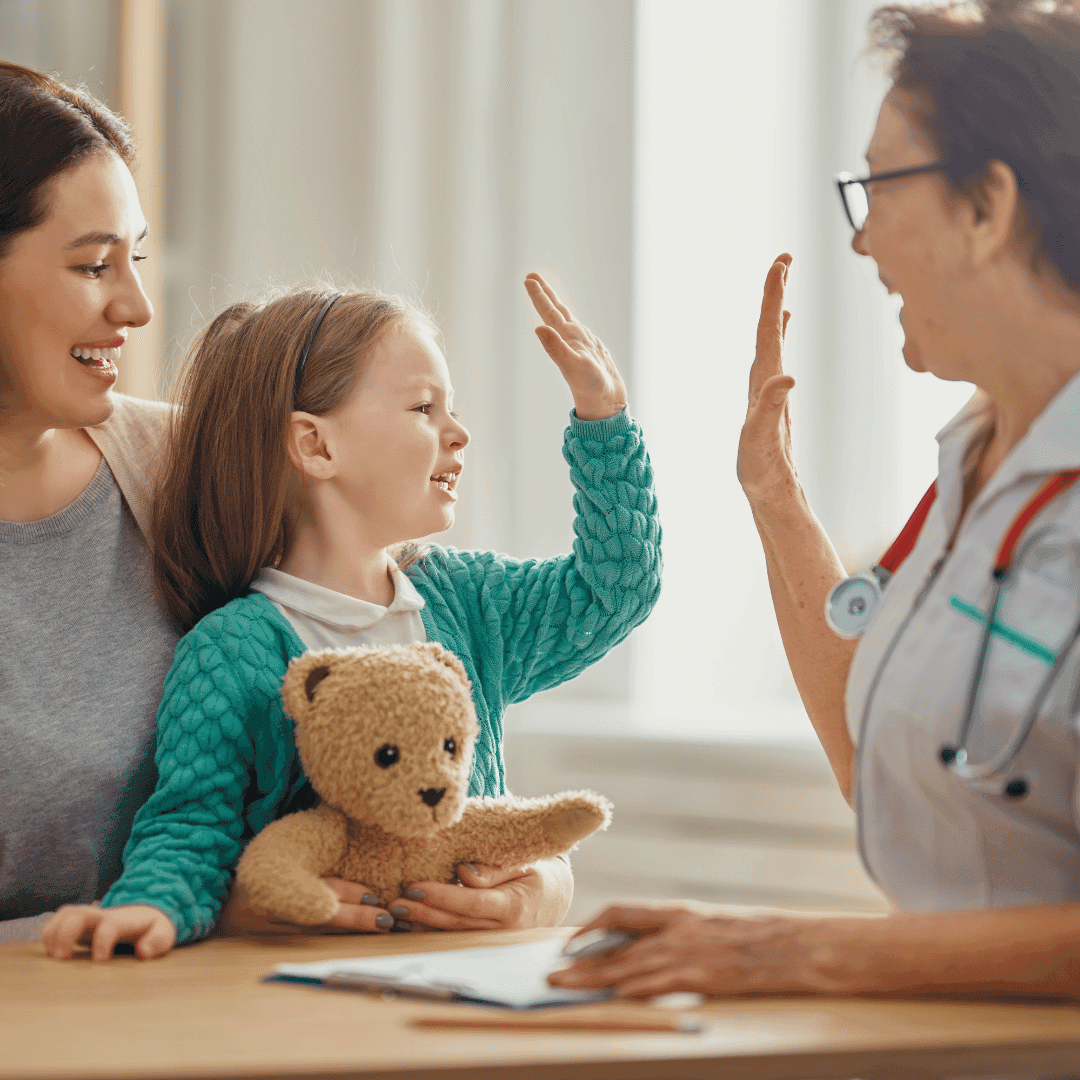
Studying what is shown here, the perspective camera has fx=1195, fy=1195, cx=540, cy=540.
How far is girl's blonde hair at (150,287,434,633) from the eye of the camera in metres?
1.43

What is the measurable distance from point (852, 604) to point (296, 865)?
0.57 meters

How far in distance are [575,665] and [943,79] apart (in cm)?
83

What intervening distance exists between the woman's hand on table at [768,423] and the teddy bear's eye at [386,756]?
51 centimetres

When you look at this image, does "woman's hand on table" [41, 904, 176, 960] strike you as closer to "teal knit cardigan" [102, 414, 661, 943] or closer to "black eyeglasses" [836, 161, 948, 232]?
"teal knit cardigan" [102, 414, 661, 943]

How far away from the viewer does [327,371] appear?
56.2 inches

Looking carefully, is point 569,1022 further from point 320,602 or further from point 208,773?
point 320,602

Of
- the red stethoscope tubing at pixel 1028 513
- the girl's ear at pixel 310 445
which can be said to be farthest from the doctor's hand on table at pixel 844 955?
the girl's ear at pixel 310 445

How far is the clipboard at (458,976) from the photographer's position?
89cm

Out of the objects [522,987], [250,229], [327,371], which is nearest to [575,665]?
[327,371]

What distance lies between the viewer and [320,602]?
1.37m

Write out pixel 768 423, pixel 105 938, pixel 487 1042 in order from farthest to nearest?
pixel 768 423
pixel 105 938
pixel 487 1042

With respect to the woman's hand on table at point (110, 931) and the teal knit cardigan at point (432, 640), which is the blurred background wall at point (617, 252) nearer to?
the teal knit cardigan at point (432, 640)

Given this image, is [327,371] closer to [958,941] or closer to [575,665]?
[575,665]

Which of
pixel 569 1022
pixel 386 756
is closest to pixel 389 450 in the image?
pixel 386 756
